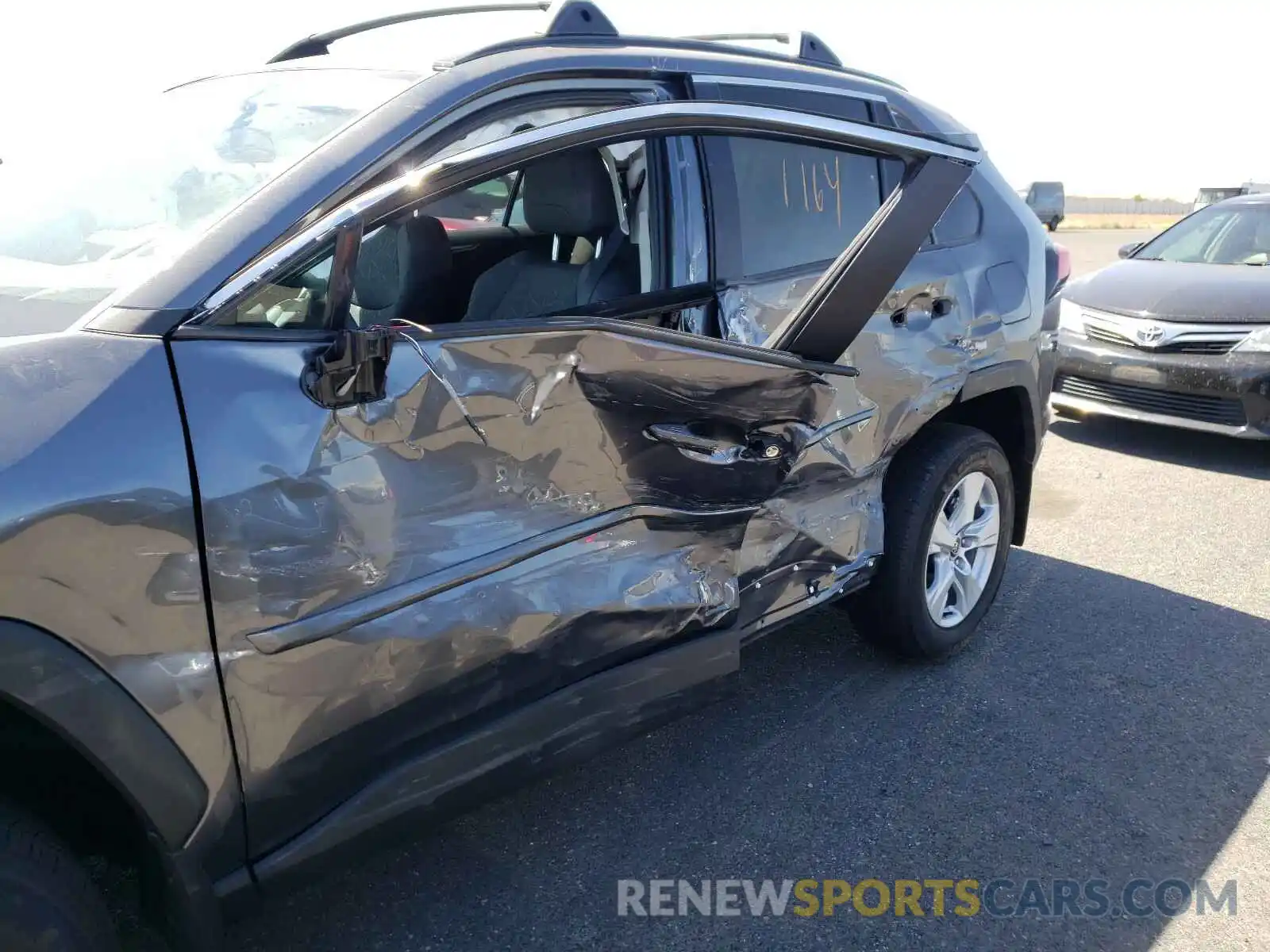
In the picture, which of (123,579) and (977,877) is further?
(977,877)

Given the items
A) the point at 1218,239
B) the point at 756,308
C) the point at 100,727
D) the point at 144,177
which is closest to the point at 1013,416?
the point at 756,308

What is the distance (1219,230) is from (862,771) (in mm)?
5774

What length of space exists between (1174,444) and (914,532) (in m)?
4.00

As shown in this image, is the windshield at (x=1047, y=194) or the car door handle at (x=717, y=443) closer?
the car door handle at (x=717, y=443)

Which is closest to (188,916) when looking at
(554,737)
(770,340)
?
(554,737)

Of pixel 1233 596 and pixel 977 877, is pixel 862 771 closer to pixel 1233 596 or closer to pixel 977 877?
pixel 977 877

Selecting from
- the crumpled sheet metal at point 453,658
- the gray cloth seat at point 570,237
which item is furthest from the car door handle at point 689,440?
the gray cloth seat at point 570,237

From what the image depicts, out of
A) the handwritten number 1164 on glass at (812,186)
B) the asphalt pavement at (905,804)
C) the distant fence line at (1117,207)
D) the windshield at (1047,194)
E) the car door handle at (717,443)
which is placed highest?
the handwritten number 1164 on glass at (812,186)

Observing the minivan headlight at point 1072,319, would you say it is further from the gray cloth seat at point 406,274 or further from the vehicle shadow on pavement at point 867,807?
the gray cloth seat at point 406,274

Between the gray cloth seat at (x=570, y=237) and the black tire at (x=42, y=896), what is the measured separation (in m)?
1.51

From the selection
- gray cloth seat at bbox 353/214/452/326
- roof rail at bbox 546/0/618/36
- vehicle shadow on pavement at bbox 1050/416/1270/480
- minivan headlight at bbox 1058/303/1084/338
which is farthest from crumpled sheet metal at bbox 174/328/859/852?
minivan headlight at bbox 1058/303/1084/338

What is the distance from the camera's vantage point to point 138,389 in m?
1.59

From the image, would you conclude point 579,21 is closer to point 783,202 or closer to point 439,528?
point 783,202

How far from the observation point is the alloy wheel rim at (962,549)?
339 centimetres
